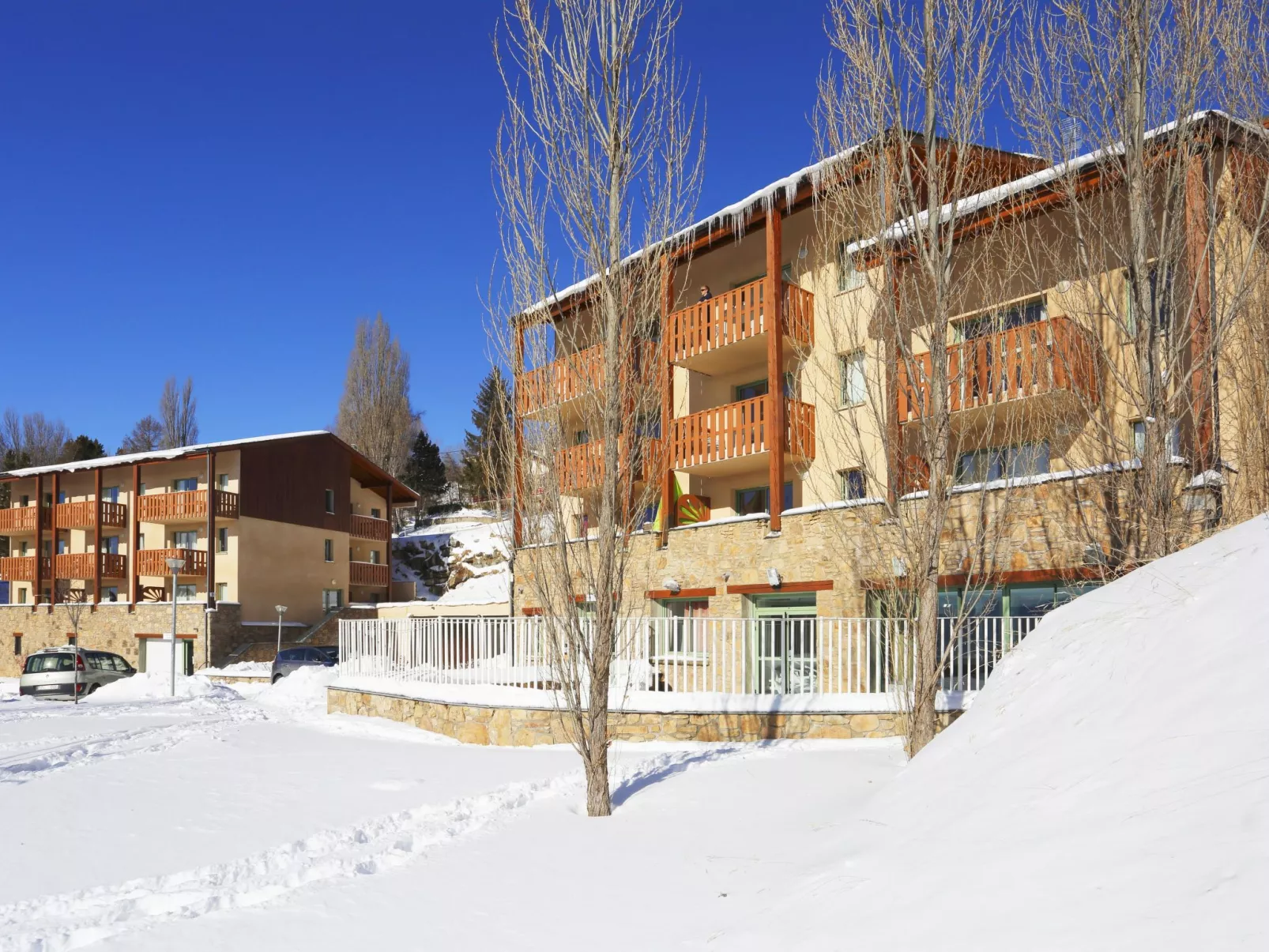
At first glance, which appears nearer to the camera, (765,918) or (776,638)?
(765,918)

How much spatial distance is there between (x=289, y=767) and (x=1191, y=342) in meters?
12.6

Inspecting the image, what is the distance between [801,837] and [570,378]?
5.07 metres

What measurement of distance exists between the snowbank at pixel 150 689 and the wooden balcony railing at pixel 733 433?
14.7 m

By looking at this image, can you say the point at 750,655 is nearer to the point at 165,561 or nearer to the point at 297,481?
the point at 165,561

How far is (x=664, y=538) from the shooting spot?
19.0 m

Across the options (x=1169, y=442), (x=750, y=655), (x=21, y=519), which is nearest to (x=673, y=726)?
(x=750, y=655)

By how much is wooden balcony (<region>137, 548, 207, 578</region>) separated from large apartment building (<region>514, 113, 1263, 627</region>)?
18.9 m

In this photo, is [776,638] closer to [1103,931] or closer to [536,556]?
[536,556]

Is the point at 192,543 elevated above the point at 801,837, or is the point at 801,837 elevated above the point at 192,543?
the point at 192,543

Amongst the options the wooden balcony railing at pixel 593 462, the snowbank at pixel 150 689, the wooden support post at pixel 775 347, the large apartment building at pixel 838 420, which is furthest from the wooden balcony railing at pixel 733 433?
the snowbank at pixel 150 689

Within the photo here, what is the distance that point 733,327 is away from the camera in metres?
19.0

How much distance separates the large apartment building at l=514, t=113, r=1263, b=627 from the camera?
35.1ft

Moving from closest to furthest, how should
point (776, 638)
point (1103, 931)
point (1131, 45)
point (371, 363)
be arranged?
1. point (1103, 931)
2. point (1131, 45)
3. point (776, 638)
4. point (371, 363)

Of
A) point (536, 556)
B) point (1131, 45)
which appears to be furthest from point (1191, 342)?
point (536, 556)
